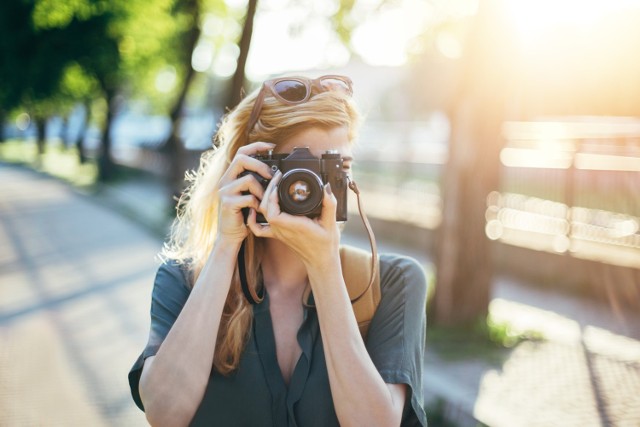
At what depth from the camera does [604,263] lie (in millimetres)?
7012

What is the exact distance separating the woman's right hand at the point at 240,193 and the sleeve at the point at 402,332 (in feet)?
1.50

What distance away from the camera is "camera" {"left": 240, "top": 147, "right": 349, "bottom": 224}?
5.55 feet

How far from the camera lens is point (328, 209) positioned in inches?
67.2

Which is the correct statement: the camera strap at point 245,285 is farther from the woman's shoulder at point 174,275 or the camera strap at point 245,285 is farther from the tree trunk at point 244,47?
the tree trunk at point 244,47

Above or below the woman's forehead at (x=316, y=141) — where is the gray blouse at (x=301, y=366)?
below

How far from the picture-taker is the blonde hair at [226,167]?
181 centimetres

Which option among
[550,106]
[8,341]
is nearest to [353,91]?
[8,341]

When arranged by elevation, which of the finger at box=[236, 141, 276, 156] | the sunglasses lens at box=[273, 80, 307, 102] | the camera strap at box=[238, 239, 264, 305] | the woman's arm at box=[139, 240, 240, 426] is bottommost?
the woman's arm at box=[139, 240, 240, 426]

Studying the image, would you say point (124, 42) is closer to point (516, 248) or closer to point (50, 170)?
point (50, 170)

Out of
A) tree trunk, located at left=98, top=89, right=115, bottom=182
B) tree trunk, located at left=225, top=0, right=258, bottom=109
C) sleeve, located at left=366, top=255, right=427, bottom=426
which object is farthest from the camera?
tree trunk, located at left=98, top=89, right=115, bottom=182

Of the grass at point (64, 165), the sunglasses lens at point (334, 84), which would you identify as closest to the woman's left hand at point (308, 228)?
the sunglasses lens at point (334, 84)

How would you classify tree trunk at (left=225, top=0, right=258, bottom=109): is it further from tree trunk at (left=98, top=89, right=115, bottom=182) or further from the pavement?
tree trunk at (left=98, top=89, right=115, bottom=182)

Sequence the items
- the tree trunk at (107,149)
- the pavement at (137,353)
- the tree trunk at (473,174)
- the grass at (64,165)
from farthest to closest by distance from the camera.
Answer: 1. the grass at (64,165)
2. the tree trunk at (107,149)
3. the tree trunk at (473,174)
4. the pavement at (137,353)

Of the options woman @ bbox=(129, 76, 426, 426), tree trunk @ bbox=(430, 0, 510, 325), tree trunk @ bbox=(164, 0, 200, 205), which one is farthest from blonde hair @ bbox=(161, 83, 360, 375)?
tree trunk @ bbox=(164, 0, 200, 205)
